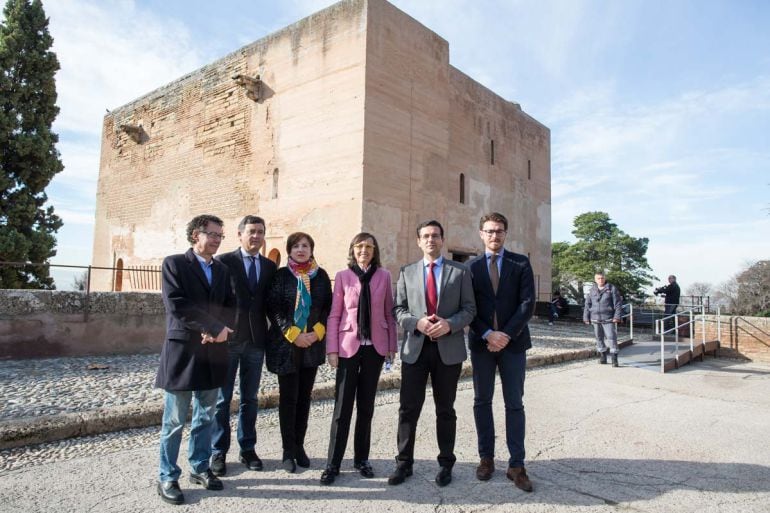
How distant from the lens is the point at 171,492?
9.96 feet

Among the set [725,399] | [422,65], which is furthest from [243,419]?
Result: [422,65]

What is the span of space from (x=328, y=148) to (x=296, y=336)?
30.9 ft

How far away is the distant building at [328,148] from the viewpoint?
12172 mm

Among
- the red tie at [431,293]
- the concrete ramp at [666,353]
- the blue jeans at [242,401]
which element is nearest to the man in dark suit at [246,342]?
the blue jeans at [242,401]

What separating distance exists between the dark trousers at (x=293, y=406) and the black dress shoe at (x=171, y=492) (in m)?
0.81

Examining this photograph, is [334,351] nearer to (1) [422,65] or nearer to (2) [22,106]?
(1) [422,65]

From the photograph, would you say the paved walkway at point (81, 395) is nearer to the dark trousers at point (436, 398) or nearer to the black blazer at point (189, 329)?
the black blazer at point (189, 329)

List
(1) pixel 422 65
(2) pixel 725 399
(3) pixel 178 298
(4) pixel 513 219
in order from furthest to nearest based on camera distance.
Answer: (4) pixel 513 219 < (1) pixel 422 65 < (2) pixel 725 399 < (3) pixel 178 298

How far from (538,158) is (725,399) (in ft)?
52.1

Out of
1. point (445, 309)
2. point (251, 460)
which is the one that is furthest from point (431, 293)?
point (251, 460)

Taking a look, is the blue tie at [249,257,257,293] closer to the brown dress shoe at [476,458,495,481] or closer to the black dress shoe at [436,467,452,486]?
the black dress shoe at [436,467,452,486]

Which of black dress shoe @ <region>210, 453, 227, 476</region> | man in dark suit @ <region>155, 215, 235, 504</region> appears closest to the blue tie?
man in dark suit @ <region>155, 215, 235, 504</region>

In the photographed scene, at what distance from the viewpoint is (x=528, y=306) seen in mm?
3662

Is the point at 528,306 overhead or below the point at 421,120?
below
